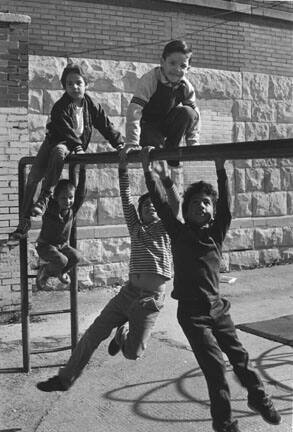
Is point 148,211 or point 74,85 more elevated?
point 74,85

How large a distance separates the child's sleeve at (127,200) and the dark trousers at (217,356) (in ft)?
3.01

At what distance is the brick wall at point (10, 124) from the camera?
6.96 meters

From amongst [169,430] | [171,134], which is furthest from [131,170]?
[169,430]

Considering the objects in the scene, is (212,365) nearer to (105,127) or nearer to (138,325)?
(138,325)

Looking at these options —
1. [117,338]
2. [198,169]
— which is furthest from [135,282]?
[198,169]

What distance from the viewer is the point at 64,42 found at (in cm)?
765

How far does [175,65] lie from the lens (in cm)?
393

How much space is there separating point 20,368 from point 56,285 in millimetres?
2389

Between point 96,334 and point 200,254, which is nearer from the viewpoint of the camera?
point 200,254

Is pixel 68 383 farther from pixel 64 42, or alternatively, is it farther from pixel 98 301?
pixel 64 42

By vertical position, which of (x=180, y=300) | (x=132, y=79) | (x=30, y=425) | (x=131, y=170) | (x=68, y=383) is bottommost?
(x=30, y=425)

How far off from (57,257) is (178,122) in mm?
1315

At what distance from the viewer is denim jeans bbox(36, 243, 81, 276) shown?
4.61m

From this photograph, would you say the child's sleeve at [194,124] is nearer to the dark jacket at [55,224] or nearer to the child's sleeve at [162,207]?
the child's sleeve at [162,207]
